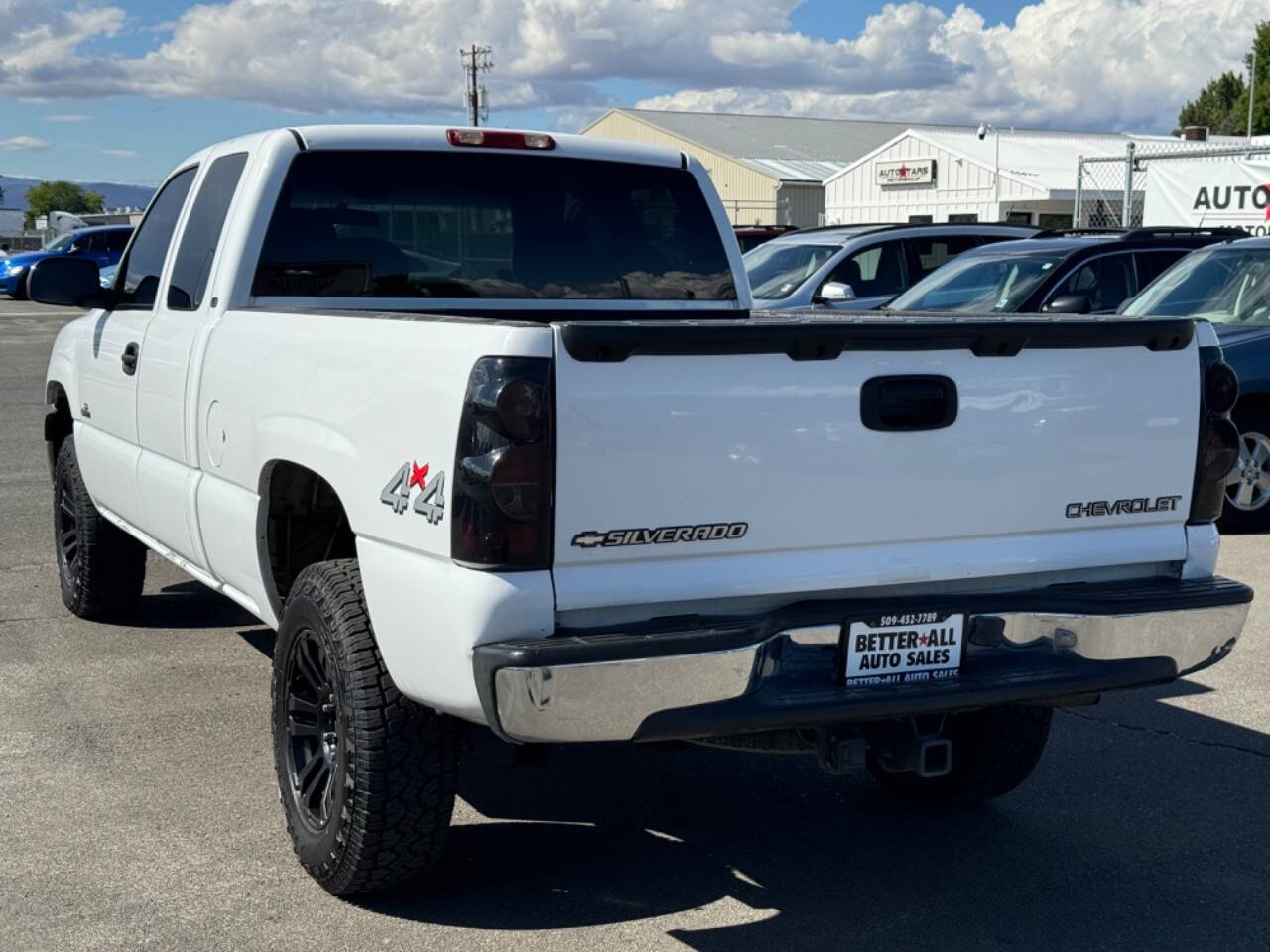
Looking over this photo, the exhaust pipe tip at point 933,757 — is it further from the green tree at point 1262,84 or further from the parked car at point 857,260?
the green tree at point 1262,84

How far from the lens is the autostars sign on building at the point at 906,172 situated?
43.5m

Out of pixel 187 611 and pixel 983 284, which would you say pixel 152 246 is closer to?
pixel 187 611

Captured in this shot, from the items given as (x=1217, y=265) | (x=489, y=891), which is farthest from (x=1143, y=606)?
(x=1217, y=265)

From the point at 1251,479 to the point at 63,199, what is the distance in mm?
140831

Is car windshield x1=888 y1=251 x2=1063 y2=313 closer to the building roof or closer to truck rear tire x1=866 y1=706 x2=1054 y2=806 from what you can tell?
truck rear tire x1=866 y1=706 x2=1054 y2=806

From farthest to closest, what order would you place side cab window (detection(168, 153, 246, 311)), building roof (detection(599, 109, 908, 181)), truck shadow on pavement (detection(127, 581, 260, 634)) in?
building roof (detection(599, 109, 908, 181)) → truck shadow on pavement (detection(127, 581, 260, 634)) → side cab window (detection(168, 153, 246, 311))

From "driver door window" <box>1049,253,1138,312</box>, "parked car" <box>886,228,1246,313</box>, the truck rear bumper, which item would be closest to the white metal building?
"parked car" <box>886,228,1246,313</box>

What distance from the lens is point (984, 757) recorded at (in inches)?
189

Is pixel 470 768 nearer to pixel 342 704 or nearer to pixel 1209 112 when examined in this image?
pixel 342 704

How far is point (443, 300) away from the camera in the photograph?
5305 millimetres

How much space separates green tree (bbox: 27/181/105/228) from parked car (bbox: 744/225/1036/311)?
122413 mm

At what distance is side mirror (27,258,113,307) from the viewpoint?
19.8 ft

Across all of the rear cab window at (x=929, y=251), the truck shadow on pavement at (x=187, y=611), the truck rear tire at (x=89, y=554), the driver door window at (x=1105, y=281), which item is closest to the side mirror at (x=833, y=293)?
the driver door window at (x=1105, y=281)

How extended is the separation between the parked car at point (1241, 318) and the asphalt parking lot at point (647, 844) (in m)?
3.60
